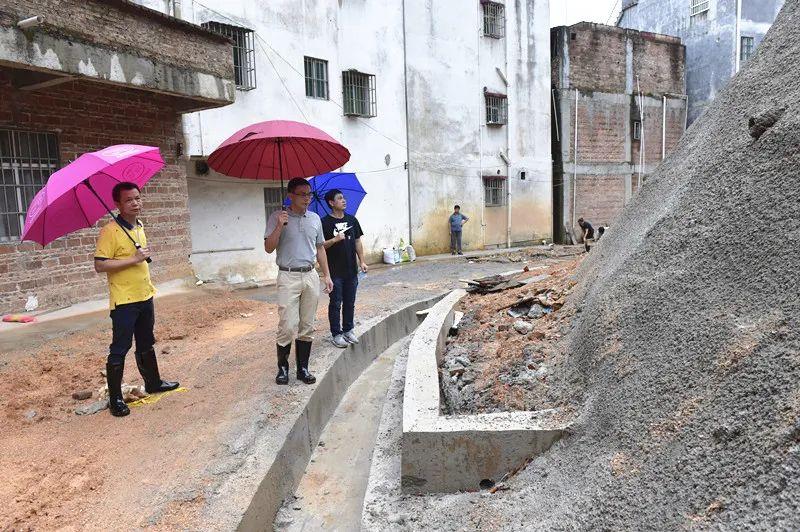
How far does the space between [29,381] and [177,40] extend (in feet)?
19.8

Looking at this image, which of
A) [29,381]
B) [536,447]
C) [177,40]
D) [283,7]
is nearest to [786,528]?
[536,447]

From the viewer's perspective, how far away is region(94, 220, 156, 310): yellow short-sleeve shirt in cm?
413

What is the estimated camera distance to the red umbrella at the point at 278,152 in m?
4.71

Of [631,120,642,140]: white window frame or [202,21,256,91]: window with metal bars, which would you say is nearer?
[202,21,256,91]: window with metal bars

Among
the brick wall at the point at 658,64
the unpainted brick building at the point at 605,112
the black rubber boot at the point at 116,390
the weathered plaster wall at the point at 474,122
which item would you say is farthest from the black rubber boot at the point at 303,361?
the brick wall at the point at 658,64

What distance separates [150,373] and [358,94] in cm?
1240

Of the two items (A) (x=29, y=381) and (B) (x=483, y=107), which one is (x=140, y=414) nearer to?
(A) (x=29, y=381)

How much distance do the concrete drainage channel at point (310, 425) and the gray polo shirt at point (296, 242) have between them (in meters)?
1.12

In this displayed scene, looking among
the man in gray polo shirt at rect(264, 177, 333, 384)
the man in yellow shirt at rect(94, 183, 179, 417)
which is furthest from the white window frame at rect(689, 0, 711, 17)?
the man in yellow shirt at rect(94, 183, 179, 417)

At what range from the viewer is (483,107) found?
19.7m

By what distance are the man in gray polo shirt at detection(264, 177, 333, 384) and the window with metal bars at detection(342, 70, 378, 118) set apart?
10.9 meters

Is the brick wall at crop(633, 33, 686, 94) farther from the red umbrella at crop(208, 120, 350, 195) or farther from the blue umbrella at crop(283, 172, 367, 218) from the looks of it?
the red umbrella at crop(208, 120, 350, 195)

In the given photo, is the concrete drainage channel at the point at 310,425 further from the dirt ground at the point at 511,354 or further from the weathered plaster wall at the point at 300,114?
the weathered plaster wall at the point at 300,114

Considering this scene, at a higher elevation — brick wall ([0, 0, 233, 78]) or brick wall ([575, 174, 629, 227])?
brick wall ([0, 0, 233, 78])
